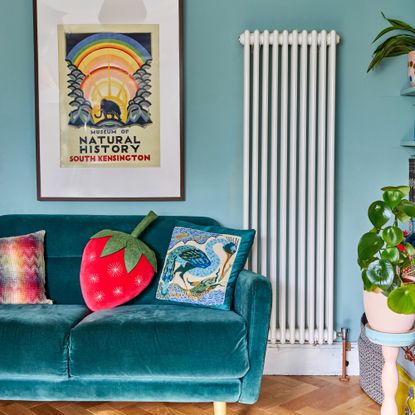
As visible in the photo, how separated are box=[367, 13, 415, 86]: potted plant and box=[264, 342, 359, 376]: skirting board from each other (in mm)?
1400

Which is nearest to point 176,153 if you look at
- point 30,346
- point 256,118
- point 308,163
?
point 256,118

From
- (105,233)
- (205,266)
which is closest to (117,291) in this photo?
(105,233)

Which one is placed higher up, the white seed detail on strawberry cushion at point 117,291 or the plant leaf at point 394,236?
the plant leaf at point 394,236

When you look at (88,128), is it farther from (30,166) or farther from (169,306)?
(169,306)

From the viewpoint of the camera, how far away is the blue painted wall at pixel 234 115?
330cm

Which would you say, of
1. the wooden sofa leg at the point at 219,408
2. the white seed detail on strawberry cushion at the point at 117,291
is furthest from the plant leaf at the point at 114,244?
the wooden sofa leg at the point at 219,408

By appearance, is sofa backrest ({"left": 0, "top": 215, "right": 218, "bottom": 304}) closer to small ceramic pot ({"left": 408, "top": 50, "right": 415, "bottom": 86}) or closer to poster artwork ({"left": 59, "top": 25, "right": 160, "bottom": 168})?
poster artwork ({"left": 59, "top": 25, "right": 160, "bottom": 168})

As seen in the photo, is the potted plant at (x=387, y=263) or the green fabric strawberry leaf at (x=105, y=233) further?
the green fabric strawberry leaf at (x=105, y=233)

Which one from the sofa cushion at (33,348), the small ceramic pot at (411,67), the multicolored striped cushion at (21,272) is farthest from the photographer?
the small ceramic pot at (411,67)

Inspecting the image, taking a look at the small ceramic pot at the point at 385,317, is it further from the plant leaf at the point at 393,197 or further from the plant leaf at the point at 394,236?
the plant leaf at the point at 393,197

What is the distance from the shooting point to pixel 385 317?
232 centimetres

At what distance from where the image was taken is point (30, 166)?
3402mm

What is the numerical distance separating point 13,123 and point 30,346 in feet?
4.49

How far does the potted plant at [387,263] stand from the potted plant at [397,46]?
3.16 ft
